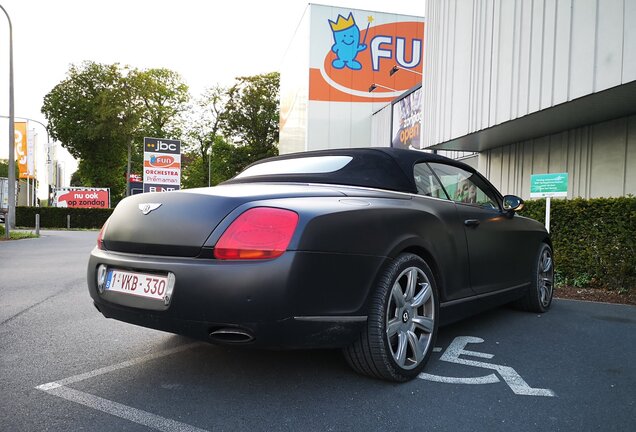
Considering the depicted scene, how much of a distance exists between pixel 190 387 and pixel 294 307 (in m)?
0.86

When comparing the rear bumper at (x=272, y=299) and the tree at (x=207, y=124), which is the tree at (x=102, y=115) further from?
the rear bumper at (x=272, y=299)

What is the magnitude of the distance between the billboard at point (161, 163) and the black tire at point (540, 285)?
11808 mm

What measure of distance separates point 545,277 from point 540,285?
19 centimetres

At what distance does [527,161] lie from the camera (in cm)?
983

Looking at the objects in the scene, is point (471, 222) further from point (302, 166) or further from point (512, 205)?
point (302, 166)

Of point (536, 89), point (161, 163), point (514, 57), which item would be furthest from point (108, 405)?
point (161, 163)

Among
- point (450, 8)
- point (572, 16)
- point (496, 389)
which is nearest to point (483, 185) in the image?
point (496, 389)

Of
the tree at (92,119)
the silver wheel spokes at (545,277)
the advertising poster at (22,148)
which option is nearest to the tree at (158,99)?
the tree at (92,119)

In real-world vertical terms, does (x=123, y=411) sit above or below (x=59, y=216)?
above

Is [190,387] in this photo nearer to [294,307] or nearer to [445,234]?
[294,307]

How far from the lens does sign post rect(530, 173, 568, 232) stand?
666cm

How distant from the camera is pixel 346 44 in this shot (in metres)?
21.5

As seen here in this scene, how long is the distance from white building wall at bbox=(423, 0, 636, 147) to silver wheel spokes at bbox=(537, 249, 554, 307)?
7.84 ft

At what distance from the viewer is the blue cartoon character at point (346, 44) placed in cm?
2145
